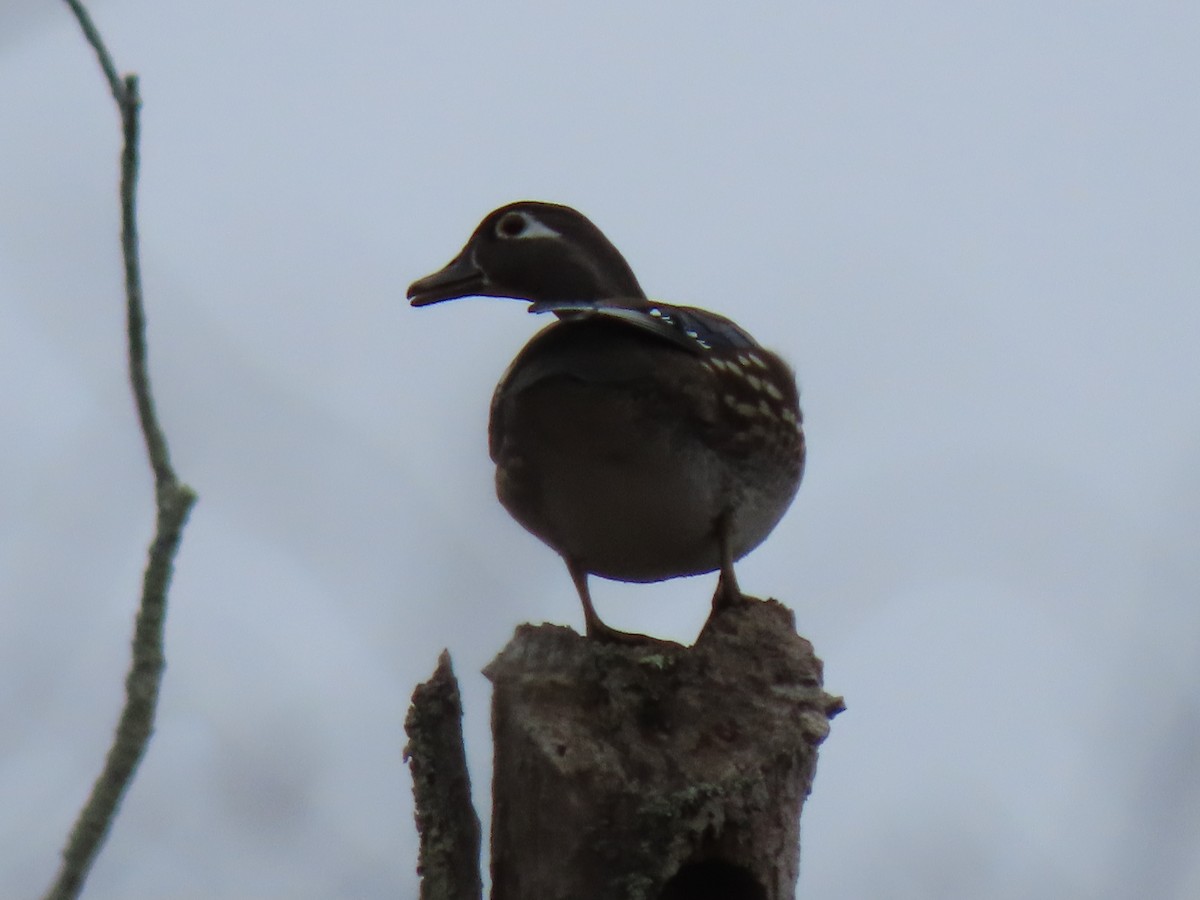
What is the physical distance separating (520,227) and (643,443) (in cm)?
87

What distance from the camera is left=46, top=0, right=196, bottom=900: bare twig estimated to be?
153cm

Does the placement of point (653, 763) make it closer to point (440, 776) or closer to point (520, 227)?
point (440, 776)

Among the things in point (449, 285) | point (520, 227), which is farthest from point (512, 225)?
point (449, 285)

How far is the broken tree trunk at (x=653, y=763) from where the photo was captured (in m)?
3.06

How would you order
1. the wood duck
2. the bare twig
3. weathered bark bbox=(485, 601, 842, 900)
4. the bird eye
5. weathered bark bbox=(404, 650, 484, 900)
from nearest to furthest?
1. the bare twig
2. weathered bark bbox=(485, 601, 842, 900)
3. weathered bark bbox=(404, 650, 484, 900)
4. the wood duck
5. the bird eye

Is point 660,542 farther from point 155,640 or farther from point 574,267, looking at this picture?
point 155,640

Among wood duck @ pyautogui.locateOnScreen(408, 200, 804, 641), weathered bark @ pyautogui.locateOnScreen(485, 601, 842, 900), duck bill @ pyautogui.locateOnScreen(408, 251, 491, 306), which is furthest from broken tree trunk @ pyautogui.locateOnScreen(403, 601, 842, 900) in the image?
duck bill @ pyautogui.locateOnScreen(408, 251, 491, 306)

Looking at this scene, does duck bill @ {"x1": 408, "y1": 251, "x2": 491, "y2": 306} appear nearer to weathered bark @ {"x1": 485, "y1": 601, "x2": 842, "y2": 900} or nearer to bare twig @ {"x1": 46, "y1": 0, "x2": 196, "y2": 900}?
weathered bark @ {"x1": 485, "y1": 601, "x2": 842, "y2": 900}

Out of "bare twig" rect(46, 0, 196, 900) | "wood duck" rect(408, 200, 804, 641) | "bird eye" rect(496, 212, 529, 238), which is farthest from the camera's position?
"bird eye" rect(496, 212, 529, 238)

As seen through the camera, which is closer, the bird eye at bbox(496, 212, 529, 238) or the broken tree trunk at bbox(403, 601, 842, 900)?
the broken tree trunk at bbox(403, 601, 842, 900)

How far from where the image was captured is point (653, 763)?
3152 millimetres

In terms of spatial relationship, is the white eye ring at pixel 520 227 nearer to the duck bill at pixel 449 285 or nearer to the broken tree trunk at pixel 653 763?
the duck bill at pixel 449 285

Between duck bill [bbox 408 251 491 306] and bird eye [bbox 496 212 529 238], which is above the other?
bird eye [bbox 496 212 529 238]

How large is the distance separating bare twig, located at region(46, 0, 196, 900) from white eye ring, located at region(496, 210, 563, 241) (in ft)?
8.20
